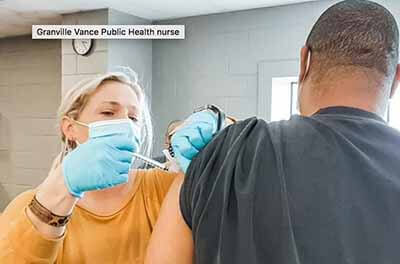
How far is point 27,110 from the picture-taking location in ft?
13.8

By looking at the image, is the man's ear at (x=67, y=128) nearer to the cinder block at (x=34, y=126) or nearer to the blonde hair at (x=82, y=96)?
the blonde hair at (x=82, y=96)

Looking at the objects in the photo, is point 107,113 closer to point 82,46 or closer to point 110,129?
point 110,129

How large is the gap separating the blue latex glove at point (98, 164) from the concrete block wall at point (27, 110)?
3.04 m

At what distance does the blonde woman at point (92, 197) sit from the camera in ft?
3.42

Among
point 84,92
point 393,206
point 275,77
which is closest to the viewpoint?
point 393,206

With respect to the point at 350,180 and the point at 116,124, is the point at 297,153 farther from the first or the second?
the point at 116,124

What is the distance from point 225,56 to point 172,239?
2.53 meters

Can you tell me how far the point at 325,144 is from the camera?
2.68ft

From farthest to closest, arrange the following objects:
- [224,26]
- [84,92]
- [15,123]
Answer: [15,123] < [224,26] < [84,92]

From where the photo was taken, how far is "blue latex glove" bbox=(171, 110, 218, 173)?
100 centimetres

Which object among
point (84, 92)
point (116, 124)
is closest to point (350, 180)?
point (116, 124)

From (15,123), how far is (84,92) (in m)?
3.20

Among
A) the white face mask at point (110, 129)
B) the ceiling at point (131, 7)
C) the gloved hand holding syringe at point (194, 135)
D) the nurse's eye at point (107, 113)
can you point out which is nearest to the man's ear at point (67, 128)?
the nurse's eye at point (107, 113)

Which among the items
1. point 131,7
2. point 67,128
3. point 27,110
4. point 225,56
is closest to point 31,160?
point 27,110
